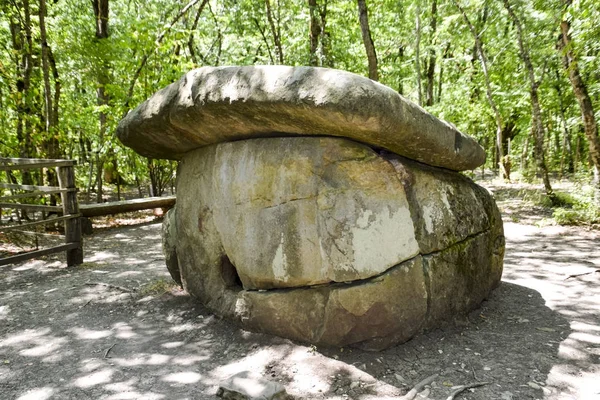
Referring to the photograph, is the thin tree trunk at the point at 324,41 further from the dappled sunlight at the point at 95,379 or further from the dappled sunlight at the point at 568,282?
the dappled sunlight at the point at 95,379

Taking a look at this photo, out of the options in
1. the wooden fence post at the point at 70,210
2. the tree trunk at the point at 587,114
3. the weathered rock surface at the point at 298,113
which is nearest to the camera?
the weathered rock surface at the point at 298,113

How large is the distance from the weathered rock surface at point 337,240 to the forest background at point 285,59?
4.33m

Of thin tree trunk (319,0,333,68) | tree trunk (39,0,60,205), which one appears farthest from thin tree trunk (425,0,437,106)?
tree trunk (39,0,60,205)

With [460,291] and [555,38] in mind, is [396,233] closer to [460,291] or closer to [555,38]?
[460,291]

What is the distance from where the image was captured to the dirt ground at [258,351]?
8.47 feet

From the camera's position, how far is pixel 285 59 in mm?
12875

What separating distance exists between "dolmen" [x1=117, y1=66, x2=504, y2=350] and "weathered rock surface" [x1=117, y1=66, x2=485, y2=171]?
10mm

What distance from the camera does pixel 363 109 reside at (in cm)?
253

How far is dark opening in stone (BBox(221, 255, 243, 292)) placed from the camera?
12.0 ft

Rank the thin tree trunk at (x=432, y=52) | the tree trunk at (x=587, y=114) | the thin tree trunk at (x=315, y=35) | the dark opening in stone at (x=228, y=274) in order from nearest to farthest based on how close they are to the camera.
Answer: the dark opening in stone at (x=228, y=274) → the tree trunk at (x=587, y=114) → the thin tree trunk at (x=315, y=35) → the thin tree trunk at (x=432, y=52)

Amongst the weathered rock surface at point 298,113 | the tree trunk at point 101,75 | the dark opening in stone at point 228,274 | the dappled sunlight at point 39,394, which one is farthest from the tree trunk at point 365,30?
the dappled sunlight at point 39,394

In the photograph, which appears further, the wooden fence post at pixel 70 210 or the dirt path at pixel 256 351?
the wooden fence post at pixel 70 210

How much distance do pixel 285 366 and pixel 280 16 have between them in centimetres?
1322

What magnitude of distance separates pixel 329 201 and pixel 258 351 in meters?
1.25
